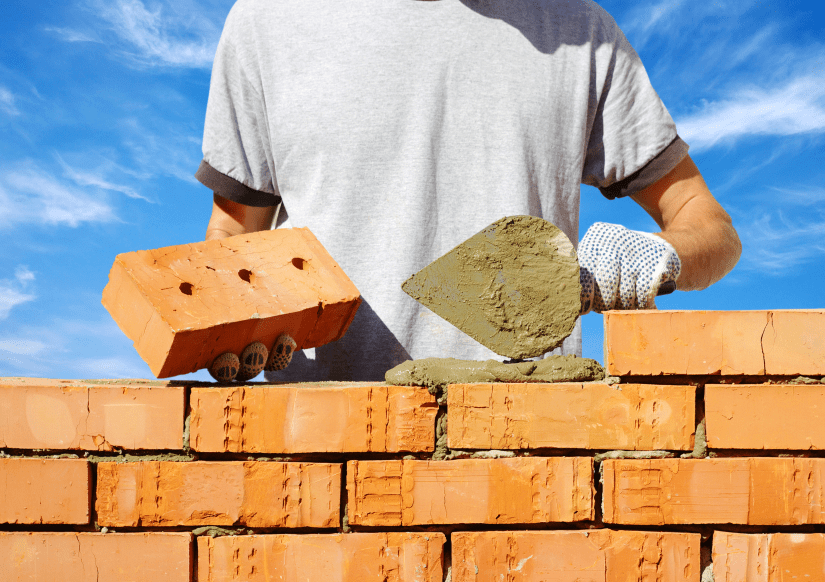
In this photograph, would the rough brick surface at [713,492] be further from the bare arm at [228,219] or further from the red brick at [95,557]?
the bare arm at [228,219]

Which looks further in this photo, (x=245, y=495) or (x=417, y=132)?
(x=417, y=132)

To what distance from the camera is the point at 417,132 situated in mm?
2014

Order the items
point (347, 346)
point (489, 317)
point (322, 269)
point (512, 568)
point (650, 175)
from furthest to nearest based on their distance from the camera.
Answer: point (650, 175) → point (347, 346) → point (322, 269) → point (489, 317) → point (512, 568)

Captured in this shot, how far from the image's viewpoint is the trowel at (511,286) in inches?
50.4

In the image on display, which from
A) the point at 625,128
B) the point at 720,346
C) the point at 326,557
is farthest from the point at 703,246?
the point at 326,557

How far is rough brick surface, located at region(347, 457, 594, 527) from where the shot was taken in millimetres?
1216

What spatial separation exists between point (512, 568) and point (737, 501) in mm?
512

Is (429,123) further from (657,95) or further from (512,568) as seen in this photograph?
(512,568)

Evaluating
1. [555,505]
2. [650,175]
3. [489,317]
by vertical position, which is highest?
[650,175]

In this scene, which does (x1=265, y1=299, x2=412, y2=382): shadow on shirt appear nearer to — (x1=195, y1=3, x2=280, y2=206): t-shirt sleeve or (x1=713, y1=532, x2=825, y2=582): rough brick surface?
(x1=195, y1=3, x2=280, y2=206): t-shirt sleeve

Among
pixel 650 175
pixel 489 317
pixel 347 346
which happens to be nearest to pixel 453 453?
pixel 489 317

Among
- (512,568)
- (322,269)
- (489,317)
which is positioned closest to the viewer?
(512,568)

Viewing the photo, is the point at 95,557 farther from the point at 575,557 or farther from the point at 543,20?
the point at 543,20

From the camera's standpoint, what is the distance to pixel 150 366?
1253mm
